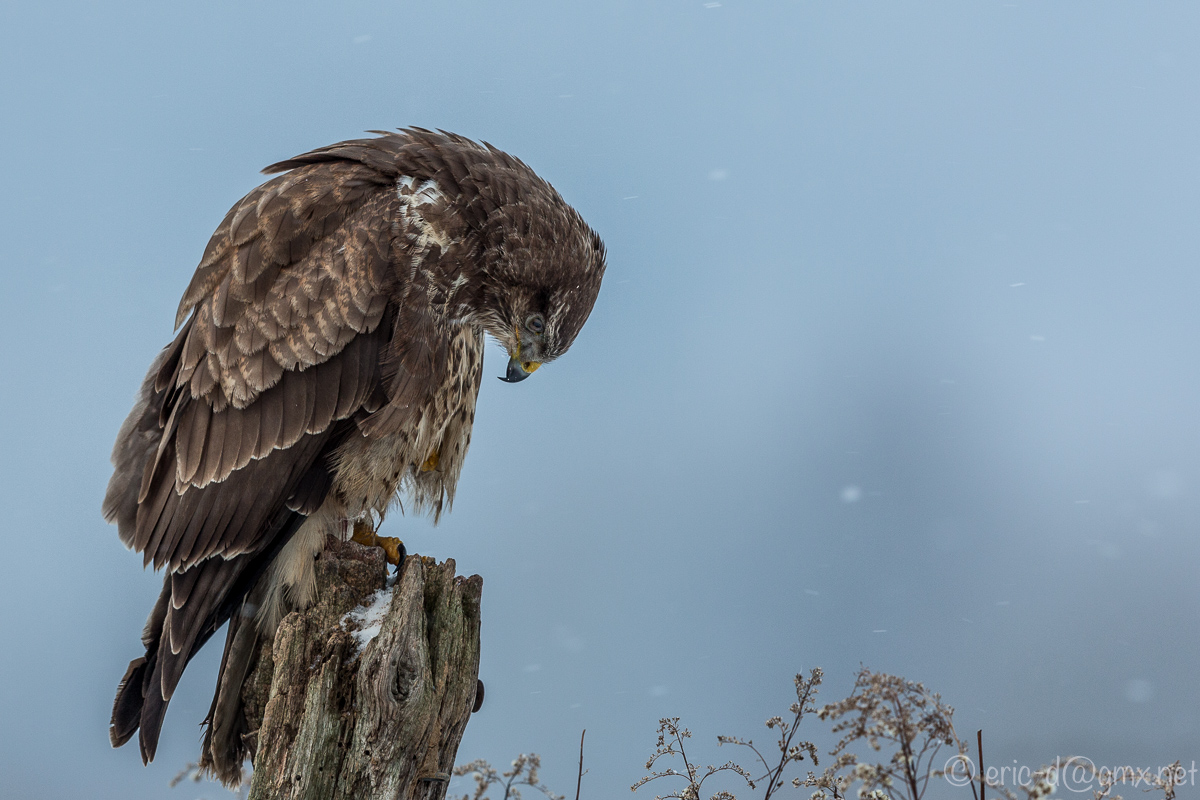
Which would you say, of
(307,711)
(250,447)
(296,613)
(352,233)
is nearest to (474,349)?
(352,233)

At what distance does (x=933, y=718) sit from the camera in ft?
7.73

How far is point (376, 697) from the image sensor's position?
3.01 meters

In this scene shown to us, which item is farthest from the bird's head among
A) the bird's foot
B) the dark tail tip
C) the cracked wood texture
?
the dark tail tip

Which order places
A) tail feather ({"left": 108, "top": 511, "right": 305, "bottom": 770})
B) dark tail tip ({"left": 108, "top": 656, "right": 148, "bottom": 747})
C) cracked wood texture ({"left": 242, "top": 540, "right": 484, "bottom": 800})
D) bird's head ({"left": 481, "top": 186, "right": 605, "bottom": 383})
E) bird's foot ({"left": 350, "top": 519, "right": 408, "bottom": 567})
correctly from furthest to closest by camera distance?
bird's foot ({"left": 350, "top": 519, "right": 408, "bottom": 567}) < bird's head ({"left": 481, "top": 186, "right": 605, "bottom": 383}) < dark tail tip ({"left": 108, "top": 656, "right": 148, "bottom": 747}) < tail feather ({"left": 108, "top": 511, "right": 305, "bottom": 770}) < cracked wood texture ({"left": 242, "top": 540, "right": 484, "bottom": 800})

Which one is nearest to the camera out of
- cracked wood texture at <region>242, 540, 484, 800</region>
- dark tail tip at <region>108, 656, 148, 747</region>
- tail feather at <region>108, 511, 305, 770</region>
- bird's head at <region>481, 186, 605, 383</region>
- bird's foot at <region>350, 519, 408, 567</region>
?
cracked wood texture at <region>242, 540, 484, 800</region>

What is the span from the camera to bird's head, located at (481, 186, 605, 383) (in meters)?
3.87

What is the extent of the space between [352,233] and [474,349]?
0.74 meters

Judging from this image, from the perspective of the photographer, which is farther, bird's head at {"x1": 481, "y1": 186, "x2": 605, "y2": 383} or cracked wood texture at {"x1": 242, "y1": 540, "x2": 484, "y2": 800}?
bird's head at {"x1": 481, "y1": 186, "x2": 605, "y2": 383}

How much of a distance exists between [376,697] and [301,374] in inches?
50.5

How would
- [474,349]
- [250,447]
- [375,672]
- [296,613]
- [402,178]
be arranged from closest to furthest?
[375,672]
[296,613]
[250,447]
[402,178]
[474,349]

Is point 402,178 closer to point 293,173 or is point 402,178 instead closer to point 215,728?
point 293,173

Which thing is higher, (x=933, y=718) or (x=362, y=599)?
(x=362, y=599)

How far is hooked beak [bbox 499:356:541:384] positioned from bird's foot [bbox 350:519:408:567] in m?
0.84

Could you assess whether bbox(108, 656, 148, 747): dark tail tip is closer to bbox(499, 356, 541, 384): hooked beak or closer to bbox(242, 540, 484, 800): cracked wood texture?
bbox(242, 540, 484, 800): cracked wood texture
